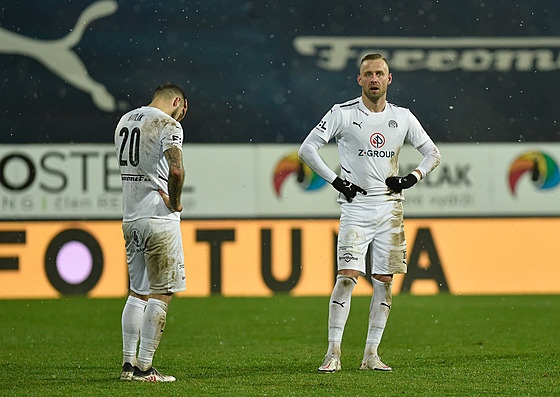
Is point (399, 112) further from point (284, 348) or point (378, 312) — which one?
point (284, 348)

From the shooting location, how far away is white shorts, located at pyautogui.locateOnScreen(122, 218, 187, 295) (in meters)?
5.35

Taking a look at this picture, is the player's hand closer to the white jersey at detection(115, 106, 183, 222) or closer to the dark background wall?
the white jersey at detection(115, 106, 183, 222)

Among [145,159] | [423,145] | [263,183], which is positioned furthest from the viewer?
[263,183]

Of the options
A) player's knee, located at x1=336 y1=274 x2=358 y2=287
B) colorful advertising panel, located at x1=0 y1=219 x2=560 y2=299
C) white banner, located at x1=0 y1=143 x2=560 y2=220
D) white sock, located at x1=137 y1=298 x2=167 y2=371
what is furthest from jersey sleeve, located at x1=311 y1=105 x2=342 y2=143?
colorful advertising panel, located at x1=0 y1=219 x2=560 y2=299

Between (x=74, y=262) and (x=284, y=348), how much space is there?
4.62 metres

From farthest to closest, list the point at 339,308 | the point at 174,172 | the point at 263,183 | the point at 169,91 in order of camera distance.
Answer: the point at 263,183 → the point at 339,308 → the point at 169,91 → the point at 174,172

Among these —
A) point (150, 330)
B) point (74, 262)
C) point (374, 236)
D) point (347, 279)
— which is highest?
point (374, 236)

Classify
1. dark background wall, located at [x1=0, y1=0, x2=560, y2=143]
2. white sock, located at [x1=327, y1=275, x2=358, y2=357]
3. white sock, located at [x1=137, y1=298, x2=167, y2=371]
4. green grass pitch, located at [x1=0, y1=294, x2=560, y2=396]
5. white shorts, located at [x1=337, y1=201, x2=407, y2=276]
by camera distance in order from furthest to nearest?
dark background wall, located at [x1=0, y1=0, x2=560, y2=143] → white shorts, located at [x1=337, y1=201, x2=407, y2=276] → white sock, located at [x1=327, y1=275, x2=358, y2=357] → white sock, located at [x1=137, y1=298, x2=167, y2=371] → green grass pitch, located at [x1=0, y1=294, x2=560, y2=396]

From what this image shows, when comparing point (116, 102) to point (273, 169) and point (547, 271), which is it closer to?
point (273, 169)

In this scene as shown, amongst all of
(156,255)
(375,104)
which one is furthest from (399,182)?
(156,255)

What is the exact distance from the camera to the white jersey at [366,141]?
5891 mm

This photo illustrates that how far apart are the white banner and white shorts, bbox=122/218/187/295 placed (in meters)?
5.73

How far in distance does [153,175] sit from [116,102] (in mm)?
6191

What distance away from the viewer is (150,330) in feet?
17.4
